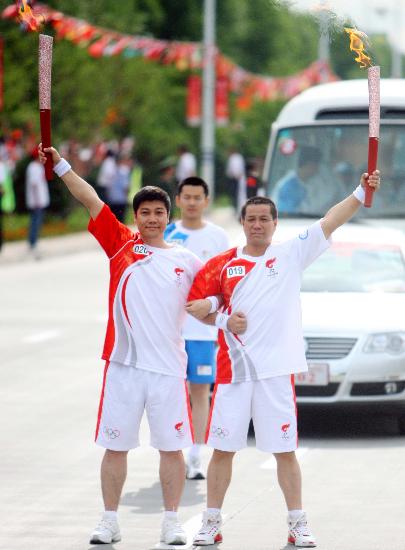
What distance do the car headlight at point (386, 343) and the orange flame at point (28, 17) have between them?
411cm

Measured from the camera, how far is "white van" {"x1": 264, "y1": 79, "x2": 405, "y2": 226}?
1545cm

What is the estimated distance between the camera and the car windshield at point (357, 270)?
11.9 m

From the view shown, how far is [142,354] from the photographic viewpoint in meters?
7.72

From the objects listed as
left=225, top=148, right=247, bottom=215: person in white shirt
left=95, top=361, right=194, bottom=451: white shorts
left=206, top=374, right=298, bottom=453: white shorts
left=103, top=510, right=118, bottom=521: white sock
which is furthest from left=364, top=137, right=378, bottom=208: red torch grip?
left=225, top=148, right=247, bottom=215: person in white shirt

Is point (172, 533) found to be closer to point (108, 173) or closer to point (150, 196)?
point (150, 196)

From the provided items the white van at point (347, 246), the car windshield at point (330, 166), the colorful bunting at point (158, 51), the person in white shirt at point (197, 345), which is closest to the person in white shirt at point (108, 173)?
the colorful bunting at point (158, 51)

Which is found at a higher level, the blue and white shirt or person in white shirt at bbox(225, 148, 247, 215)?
person in white shirt at bbox(225, 148, 247, 215)

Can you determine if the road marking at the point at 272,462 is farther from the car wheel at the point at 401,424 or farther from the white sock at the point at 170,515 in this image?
the white sock at the point at 170,515

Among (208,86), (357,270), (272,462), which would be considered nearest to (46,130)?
(272,462)

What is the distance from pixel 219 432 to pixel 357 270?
15.1 ft

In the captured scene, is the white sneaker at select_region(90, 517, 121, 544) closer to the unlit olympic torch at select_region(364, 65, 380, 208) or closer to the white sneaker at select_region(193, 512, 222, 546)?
the white sneaker at select_region(193, 512, 222, 546)

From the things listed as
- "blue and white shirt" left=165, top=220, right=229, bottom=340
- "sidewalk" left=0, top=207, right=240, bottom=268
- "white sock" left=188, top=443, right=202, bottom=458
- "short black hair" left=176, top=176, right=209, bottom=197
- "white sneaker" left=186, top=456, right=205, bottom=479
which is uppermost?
"sidewalk" left=0, top=207, right=240, bottom=268

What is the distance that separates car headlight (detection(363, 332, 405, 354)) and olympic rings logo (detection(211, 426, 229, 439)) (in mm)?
3455

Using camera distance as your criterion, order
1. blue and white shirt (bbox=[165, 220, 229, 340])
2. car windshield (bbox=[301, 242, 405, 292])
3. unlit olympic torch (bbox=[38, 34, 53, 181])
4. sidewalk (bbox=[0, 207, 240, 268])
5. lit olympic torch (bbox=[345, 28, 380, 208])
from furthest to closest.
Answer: sidewalk (bbox=[0, 207, 240, 268]) < car windshield (bbox=[301, 242, 405, 292]) < blue and white shirt (bbox=[165, 220, 229, 340]) < lit olympic torch (bbox=[345, 28, 380, 208]) < unlit olympic torch (bbox=[38, 34, 53, 181])
